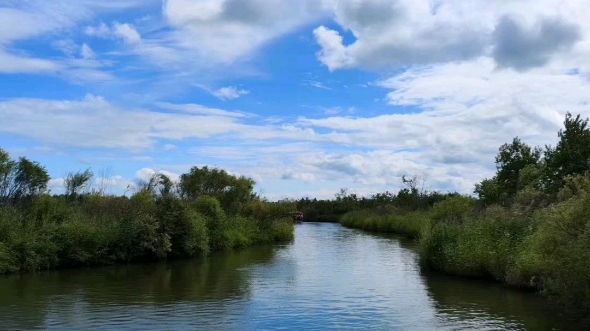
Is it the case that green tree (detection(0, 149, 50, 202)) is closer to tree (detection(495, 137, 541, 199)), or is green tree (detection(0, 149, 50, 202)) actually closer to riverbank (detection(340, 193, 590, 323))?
riverbank (detection(340, 193, 590, 323))

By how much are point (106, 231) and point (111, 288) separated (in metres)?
9.47

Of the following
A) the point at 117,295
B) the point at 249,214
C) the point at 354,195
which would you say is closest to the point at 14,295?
the point at 117,295

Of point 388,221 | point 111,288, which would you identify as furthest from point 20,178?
point 388,221

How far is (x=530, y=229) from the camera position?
23562mm

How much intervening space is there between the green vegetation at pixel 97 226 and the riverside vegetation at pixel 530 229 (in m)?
14.4

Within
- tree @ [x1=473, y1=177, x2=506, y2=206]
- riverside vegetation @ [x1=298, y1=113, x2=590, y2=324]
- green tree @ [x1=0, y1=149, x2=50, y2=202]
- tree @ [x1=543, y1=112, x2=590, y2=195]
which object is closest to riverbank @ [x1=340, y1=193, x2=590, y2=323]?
riverside vegetation @ [x1=298, y1=113, x2=590, y2=324]

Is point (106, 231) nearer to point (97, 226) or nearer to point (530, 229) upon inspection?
point (97, 226)

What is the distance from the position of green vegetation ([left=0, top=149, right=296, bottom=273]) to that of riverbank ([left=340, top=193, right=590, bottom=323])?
1490 centimetres

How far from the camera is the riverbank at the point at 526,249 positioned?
52.4 ft

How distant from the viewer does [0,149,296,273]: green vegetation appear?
2798cm

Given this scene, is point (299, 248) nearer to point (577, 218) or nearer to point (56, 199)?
point (56, 199)

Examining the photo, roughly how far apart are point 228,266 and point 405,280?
10.3 meters

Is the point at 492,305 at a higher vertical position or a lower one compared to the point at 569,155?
lower

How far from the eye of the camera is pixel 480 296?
2189 centimetres
